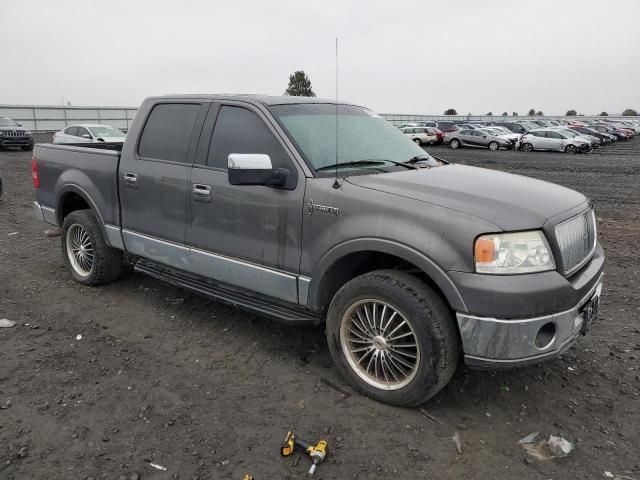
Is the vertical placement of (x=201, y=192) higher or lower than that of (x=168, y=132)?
lower

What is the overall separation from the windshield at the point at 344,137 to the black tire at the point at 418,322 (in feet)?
2.97

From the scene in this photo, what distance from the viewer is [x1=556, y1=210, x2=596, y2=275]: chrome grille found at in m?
3.10

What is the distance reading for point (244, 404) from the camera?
3.36 metres

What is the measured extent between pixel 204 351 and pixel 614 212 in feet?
30.1

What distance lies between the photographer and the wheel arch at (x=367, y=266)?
9.70 feet

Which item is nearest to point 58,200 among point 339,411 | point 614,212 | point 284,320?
point 284,320

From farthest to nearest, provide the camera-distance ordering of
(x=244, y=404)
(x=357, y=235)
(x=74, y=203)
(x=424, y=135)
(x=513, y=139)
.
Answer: (x=424, y=135) < (x=513, y=139) < (x=74, y=203) < (x=244, y=404) < (x=357, y=235)

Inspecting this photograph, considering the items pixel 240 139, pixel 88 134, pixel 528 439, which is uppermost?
pixel 240 139

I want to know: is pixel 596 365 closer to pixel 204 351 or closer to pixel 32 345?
pixel 204 351

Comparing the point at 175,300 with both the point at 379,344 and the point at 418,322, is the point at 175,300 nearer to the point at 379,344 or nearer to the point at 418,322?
the point at 379,344

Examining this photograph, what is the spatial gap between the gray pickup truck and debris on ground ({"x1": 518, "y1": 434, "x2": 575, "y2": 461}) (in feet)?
1.65

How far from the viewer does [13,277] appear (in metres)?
5.80

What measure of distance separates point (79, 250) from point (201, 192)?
2.26 meters

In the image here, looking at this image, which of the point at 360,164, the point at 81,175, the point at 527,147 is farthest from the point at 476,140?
the point at 360,164
